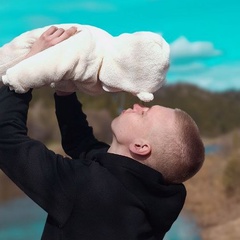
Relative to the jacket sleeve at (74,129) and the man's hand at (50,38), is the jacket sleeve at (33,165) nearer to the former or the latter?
the man's hand at (50,38)

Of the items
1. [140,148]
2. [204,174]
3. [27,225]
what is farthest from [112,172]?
[204,174]

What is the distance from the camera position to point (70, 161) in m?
1.79

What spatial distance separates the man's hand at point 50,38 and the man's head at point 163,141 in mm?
276

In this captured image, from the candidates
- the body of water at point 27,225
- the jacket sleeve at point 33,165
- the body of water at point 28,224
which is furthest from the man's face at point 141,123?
the body of water at point 27,225

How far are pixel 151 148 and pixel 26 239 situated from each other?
7143mm

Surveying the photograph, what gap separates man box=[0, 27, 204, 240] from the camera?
1753mm

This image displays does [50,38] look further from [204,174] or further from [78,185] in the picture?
[204,174]

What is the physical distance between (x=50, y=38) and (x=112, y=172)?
1.30ft

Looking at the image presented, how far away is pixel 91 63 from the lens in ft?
6.01

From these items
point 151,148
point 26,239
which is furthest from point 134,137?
point 26,239

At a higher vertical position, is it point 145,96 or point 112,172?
point 145,96

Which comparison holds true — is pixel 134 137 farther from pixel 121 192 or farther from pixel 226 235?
pixel 226 235

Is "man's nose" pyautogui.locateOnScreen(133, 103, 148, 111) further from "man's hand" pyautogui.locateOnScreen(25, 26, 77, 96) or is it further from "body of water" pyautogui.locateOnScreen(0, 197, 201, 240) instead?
"body of water" pyautogui.locateOnScreen(0, 197, 201, 240)

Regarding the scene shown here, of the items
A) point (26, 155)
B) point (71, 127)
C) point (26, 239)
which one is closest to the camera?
point (26, 155)
